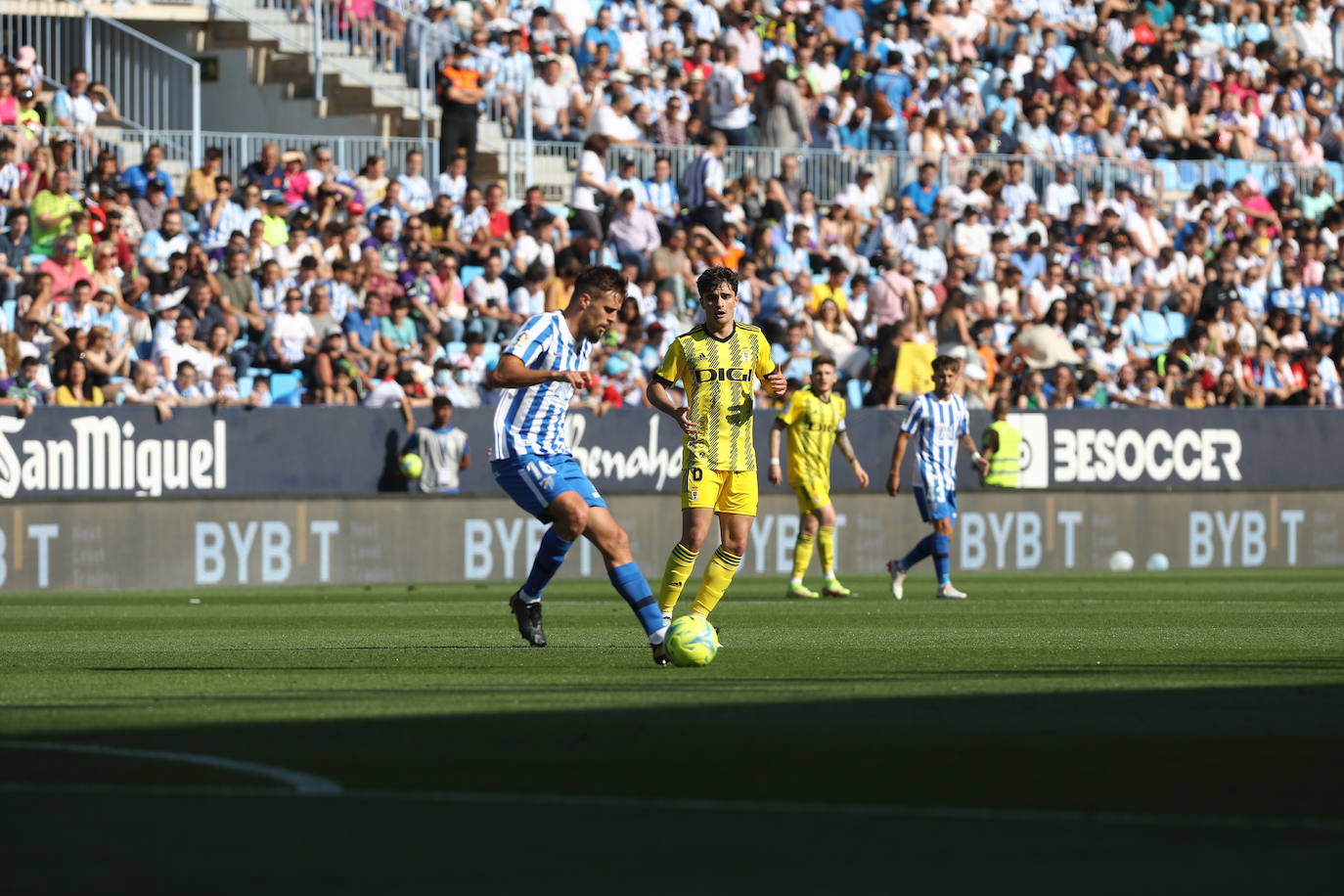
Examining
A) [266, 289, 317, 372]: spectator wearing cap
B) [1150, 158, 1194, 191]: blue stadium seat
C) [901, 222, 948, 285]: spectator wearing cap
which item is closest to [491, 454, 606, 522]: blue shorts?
[266, 289, 317, 372]: spectator wearing cap

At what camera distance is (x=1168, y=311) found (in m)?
33.7

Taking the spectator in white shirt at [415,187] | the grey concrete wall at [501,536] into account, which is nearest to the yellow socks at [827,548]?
the grey concrete wall at [501,536]

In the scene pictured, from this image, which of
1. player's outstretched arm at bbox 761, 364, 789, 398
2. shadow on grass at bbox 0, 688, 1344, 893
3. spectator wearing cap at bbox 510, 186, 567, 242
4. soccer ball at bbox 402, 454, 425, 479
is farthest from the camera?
spectator wearing cap at bbox 510, 186, 567, 242

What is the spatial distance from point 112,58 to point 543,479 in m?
20.0

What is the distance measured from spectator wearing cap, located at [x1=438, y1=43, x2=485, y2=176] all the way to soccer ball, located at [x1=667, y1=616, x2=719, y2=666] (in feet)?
60.8

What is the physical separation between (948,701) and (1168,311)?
79.5ft

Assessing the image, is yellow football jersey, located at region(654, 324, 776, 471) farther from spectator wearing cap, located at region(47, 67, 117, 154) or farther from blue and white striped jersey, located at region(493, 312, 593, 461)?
spectator wearing cap, located at region(47, 67, 117, 154)

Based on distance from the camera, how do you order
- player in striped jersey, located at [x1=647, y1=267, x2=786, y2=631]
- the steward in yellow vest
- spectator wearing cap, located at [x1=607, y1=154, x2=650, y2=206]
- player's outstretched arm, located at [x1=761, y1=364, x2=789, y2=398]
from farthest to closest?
1. spectator wearing cap, located at [x1=607, y1=154, x2=650, y2=206]
2. the steward in yellow vest
3. player in striped jersey, located at [x1=647, y1=267, x2=786, y2=631]
4. player's outstretched arm, located at [x1=761, y1=364, x2=789, y2=398]

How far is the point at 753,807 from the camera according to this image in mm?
7090

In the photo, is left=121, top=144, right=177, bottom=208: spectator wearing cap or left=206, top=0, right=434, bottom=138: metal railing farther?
left=206, top=0, right=434, bottom=138: metal railing

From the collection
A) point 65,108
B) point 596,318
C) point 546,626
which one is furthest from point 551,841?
point 65,108

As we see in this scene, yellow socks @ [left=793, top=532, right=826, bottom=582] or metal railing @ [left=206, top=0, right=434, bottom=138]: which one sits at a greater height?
metal railing @ [left=206, top=0, right=434, bottom=138]

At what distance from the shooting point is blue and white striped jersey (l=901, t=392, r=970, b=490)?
2225 centimetres

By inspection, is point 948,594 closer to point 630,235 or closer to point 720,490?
point 720,490
